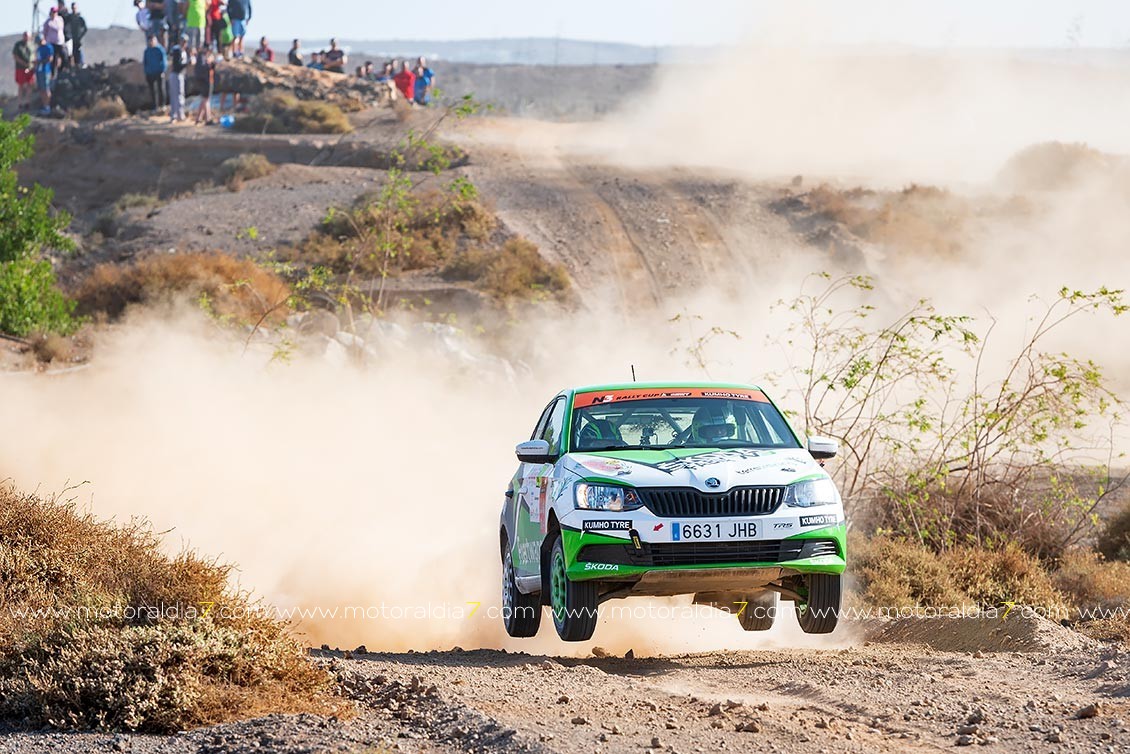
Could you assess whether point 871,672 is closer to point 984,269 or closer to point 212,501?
point 212,501

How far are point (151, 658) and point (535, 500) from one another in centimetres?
322

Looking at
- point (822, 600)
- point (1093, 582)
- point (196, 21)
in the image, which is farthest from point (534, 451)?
point (196, 21)

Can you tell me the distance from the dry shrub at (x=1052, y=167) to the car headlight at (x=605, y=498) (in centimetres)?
3509

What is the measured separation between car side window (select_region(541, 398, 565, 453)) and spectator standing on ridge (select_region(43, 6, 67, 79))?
158 feet

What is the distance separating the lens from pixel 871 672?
337 inches

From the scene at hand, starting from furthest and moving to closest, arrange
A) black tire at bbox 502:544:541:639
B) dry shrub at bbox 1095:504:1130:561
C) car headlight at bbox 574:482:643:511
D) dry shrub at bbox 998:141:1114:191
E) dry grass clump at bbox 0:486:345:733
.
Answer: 1. dry shrub at bbox 998:141:1114:191
2. dry shrub at bbox 1095:504:1130:561
3. black tire at bbox 502:544:541:639
4. car headlight at bbox 574:482:643:511
5. dry grass clump at bbox 0:486:345:733

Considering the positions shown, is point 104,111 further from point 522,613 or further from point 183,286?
point 522,613

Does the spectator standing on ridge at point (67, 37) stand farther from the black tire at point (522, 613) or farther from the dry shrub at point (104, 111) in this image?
the black tire at point (522, 613)

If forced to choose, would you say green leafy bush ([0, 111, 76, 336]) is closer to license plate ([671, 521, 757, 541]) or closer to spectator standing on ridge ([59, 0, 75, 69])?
license plate ([671, 521, 757, 541])

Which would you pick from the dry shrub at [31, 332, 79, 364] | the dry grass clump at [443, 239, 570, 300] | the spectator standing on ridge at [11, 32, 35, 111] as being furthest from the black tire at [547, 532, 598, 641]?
the spectator standing on ridge at [11, 32, 35, 111]

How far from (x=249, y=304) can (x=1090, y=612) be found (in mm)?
20007

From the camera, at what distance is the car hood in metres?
8.56

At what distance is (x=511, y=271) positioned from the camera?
3259 cm

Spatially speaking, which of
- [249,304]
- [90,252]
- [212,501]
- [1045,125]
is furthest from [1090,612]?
[1045,125]
